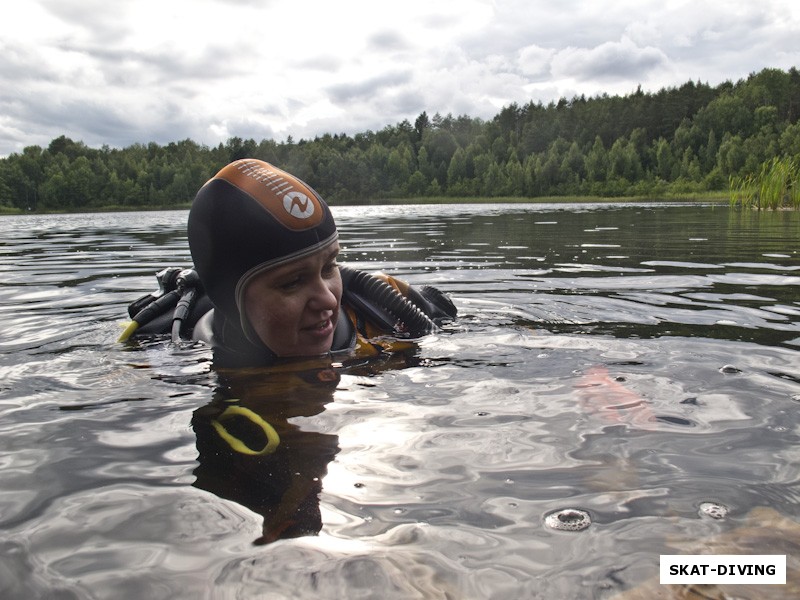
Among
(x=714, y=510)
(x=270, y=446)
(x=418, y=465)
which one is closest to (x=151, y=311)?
(x=270, y=446)

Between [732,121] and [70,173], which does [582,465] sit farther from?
[732,121]

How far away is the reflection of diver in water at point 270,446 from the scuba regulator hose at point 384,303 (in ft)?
3.09

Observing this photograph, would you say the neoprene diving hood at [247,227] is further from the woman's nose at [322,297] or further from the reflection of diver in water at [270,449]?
the reflection of diver in water at [270,449]

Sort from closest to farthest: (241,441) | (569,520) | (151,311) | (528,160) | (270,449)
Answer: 1. (569,520)
2. (270,449)
3. (241,441)
4. (151,311)
5. (528,160)

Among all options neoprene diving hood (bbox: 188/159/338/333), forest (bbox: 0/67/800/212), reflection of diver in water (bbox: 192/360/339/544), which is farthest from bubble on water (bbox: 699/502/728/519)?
forest (bbox: 0/67/800/212)

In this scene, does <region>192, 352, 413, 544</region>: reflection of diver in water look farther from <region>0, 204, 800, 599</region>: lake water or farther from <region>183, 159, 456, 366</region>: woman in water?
<region>183, 159, 456, 366</region>: woman in water

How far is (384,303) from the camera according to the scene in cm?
455

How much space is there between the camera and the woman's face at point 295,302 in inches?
145

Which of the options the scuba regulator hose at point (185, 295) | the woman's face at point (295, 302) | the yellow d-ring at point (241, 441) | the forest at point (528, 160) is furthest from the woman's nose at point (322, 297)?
the forest at point (528, 160)

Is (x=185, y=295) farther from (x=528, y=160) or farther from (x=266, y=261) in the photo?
(x=528, y=160)

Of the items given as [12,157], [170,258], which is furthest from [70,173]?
[170,258]

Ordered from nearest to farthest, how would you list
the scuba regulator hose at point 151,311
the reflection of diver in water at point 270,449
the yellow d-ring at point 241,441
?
1. the reflection of diver in water at point 270,449
2. the yellow d-ring at point 241,441
3. the scuba regulator hose at point 151,311

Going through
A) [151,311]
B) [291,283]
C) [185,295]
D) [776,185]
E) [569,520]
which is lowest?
[569,520]

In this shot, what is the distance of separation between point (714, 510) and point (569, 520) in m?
0.42
